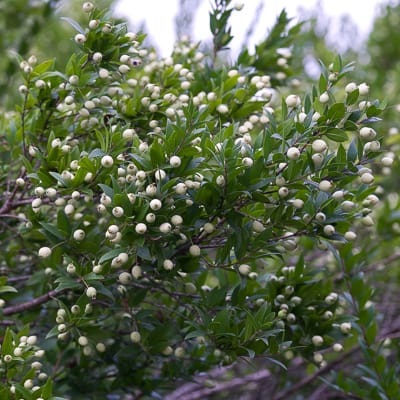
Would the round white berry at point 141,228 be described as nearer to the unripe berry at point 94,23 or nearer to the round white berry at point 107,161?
the round white berry at point 107,161

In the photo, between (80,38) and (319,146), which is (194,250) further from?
(80,38)

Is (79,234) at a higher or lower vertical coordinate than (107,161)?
lower

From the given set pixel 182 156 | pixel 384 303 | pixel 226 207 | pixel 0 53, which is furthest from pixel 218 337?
pixel 0 53

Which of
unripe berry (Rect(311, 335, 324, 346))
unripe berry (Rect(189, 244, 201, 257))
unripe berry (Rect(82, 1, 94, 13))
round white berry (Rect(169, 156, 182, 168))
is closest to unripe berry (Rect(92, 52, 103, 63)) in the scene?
unripe berry (Rect(82, 1, 94, 13))

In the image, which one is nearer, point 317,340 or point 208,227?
point 208,227

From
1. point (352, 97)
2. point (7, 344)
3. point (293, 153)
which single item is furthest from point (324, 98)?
point (7, 344)

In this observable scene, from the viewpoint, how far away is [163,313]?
71.6 inches

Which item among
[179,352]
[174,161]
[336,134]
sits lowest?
[179,352]

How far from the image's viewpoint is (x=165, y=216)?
1.33 metres

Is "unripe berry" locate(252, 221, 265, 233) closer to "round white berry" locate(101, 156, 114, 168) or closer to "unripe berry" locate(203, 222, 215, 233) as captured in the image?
"unripe berry" locate(203, 222, 215, 233)

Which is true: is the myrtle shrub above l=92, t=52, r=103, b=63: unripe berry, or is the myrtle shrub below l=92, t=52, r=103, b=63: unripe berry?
below

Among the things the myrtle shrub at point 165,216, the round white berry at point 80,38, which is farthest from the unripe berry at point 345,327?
the round white berry at point 80,38

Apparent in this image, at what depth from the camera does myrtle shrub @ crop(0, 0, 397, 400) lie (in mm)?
1352

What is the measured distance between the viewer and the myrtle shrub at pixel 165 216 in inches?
53.2
